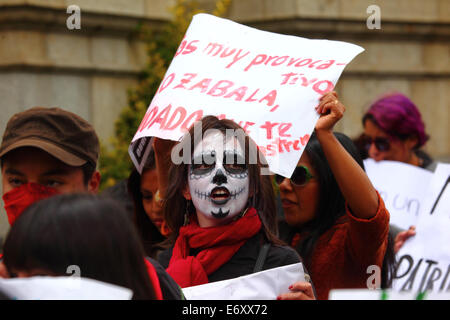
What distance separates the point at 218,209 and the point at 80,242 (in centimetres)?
127

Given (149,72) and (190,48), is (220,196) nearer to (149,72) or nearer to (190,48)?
(190,48)

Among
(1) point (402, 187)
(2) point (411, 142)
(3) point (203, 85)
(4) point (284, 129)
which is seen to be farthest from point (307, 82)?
(2) point (411, 142)

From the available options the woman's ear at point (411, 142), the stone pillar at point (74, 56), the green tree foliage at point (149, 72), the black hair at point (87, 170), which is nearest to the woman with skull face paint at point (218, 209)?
the black hair at point (87, 170)

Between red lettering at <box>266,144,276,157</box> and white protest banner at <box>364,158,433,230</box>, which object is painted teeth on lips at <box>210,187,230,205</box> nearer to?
red lettering at <box>266,144,276,157</box>

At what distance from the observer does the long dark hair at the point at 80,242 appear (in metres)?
1.86

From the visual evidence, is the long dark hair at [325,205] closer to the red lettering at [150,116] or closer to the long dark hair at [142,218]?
the red lettering at [150,116]

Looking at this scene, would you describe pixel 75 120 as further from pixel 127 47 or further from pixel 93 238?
pixel 127 47

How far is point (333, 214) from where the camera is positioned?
11.8 ft

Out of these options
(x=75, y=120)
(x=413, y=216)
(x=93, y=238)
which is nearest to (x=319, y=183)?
(x=75, y=120)

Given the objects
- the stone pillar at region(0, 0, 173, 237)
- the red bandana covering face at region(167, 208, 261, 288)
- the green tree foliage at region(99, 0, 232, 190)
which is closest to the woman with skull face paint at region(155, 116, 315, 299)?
the red bandana covering face at region(167, 208, 261, 288)

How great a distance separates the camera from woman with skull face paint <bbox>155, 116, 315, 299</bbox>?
300cm

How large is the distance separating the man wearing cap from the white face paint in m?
0.48

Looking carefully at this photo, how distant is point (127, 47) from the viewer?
838 cm

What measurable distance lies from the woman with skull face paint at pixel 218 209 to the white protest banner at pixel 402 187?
2.03 m
